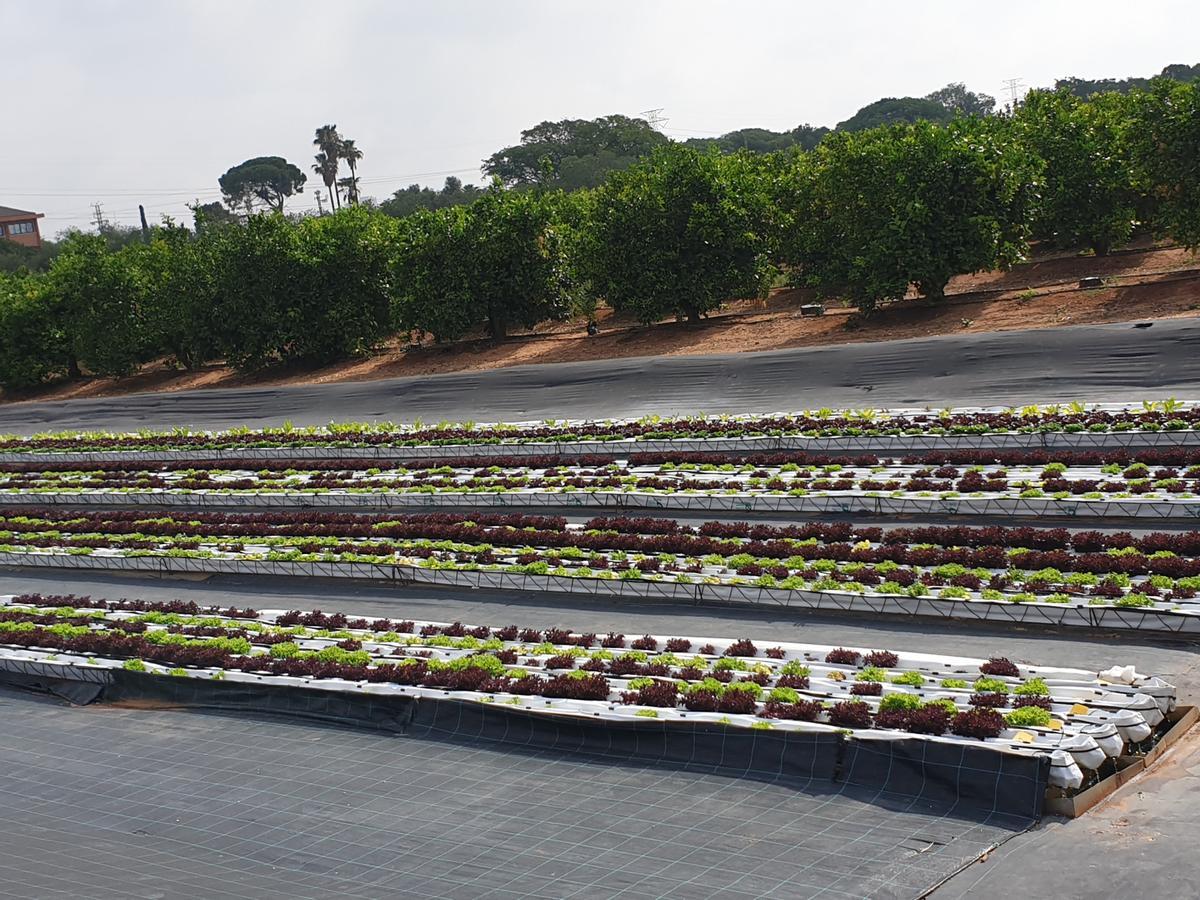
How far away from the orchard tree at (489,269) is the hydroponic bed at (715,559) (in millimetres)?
15106

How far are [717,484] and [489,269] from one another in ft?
58.6

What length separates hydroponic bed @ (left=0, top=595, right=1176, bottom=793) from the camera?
750 centimetres

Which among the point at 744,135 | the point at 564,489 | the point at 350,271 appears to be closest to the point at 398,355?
the point at 350,271

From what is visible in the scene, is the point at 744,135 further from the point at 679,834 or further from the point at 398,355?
the point at 679,834

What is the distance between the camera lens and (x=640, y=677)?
943 centimetres

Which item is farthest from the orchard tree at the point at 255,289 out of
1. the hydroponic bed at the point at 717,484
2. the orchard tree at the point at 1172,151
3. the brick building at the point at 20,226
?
the brick building at the point at 20,226

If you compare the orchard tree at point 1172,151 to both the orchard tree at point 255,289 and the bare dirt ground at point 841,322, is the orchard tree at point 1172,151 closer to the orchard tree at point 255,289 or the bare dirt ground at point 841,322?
the bare dirt ground at point 841,322

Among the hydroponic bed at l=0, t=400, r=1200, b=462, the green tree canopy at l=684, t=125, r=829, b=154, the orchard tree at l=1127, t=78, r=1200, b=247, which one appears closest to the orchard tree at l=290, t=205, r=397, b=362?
the hydroponic bed at l=0, t=400, r=1200, b=462

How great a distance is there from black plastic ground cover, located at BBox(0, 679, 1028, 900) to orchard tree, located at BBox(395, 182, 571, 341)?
23237 mm

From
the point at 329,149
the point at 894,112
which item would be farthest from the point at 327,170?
the point at 894,112

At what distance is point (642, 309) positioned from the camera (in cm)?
2961

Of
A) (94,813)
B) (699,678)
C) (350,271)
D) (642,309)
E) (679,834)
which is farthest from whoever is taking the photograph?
(350,271)

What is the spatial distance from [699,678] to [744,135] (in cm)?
10817

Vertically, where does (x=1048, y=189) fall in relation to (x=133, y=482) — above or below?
above
